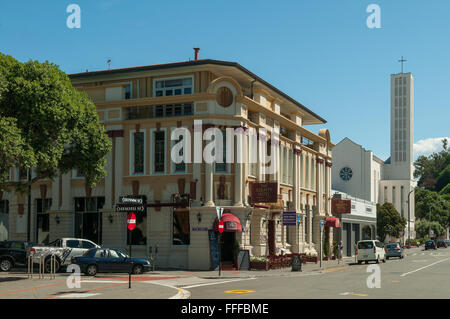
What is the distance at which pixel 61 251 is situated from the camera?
31594 millimetres

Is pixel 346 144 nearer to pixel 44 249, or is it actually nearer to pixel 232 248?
pixel 232 248

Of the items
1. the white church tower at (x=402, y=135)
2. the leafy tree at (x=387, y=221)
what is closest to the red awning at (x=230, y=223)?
the leafy tree at (x=387, y=221)

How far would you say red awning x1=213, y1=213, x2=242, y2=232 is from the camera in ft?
117

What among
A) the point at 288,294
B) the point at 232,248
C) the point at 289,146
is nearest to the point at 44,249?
the point at 232,248

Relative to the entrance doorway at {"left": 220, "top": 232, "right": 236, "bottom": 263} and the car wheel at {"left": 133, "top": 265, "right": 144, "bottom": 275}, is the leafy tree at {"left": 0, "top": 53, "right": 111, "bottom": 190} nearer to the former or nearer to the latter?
the car wheel at {"left": 133, "top": 265, "right": 144, "bottom": 275}

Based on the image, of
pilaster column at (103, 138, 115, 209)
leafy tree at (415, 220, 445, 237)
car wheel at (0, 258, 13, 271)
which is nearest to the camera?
car wheel at (0, 258, 13, 271)

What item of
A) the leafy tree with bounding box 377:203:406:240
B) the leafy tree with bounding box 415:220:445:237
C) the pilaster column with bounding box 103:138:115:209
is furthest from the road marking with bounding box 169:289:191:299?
the leafy tree with bounding box 415:220:445:237

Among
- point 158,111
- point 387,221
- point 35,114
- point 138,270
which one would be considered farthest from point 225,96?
point 387,221

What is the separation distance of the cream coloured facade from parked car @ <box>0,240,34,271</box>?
7206 millimetres

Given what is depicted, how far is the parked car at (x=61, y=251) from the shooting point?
30.4 meters

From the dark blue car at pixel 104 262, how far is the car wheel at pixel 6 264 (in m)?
4.65

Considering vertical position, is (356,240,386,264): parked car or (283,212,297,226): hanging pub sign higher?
(283,212,297,226): hanging pub sign

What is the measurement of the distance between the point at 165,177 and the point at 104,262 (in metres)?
9.54

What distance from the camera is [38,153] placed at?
26828mm
